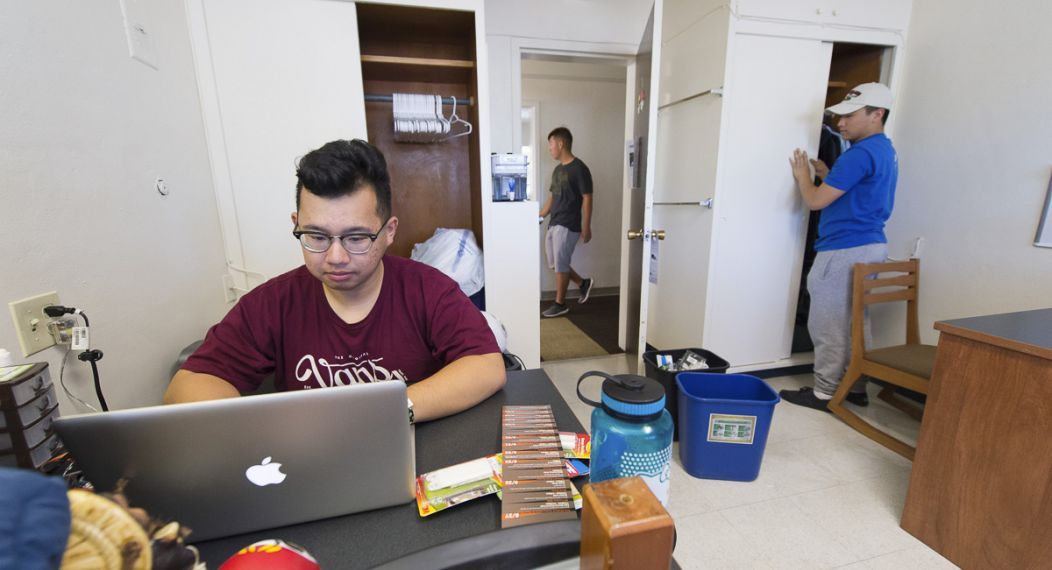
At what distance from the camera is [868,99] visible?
206 centimetres

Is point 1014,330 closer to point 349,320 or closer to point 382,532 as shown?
point 382,532

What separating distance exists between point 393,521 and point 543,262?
4207 mm

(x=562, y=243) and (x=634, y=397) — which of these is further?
(x=562, y=243)

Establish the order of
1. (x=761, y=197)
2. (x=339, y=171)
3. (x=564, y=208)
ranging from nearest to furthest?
(x=339, y=171) < (x=761, y=197) < (x=564, y=208)

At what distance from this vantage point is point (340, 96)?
1.76 metres

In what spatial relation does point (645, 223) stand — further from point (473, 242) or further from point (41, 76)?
point (41, 76)

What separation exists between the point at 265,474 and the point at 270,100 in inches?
66.6

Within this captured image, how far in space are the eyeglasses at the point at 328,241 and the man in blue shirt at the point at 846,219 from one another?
2.36 m

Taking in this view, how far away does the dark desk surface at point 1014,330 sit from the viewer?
1.12m

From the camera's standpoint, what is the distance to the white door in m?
2.33

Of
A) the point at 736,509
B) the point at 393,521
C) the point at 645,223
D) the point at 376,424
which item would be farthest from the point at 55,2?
the point at 736,509

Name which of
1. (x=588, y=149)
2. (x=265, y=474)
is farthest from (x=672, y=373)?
(x=588, y=149)

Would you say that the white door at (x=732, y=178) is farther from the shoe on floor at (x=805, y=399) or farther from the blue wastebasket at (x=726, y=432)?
the blue wastebasket at (x=726, y=432)

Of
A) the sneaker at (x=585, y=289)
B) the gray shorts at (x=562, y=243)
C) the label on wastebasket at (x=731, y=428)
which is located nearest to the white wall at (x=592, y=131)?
the sneaker at (x=585, y=289)
